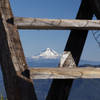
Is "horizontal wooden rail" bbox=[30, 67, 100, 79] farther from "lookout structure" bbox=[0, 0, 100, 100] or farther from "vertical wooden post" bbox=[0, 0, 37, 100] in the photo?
"vertical wooden post" bbox=[0, 0, 37, 100]

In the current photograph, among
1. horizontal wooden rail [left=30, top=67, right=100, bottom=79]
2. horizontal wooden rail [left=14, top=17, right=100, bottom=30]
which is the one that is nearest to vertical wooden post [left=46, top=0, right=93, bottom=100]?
horizontal wooden rail [left=14, top=17, right=100, bottom=30]

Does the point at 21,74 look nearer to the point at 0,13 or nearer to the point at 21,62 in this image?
the point at 21,62

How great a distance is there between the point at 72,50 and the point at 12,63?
144 centimetres

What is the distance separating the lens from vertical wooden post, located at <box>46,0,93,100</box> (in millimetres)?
4641

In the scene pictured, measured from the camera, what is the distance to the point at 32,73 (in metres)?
3.39

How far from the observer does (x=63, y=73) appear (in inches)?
138

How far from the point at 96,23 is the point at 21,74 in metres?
1.31

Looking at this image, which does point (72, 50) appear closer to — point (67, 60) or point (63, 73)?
point (67, 60)

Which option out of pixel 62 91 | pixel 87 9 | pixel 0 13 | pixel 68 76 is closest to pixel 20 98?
pixel 68 76

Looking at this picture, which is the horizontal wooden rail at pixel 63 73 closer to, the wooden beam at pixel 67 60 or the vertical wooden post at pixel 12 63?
the vertical wooden post at pixel 12 63

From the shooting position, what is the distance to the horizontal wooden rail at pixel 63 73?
341cm

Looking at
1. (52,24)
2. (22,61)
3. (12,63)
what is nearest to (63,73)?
(22,61)

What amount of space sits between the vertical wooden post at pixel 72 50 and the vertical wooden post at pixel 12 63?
1.24m

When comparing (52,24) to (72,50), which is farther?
(72,50)
